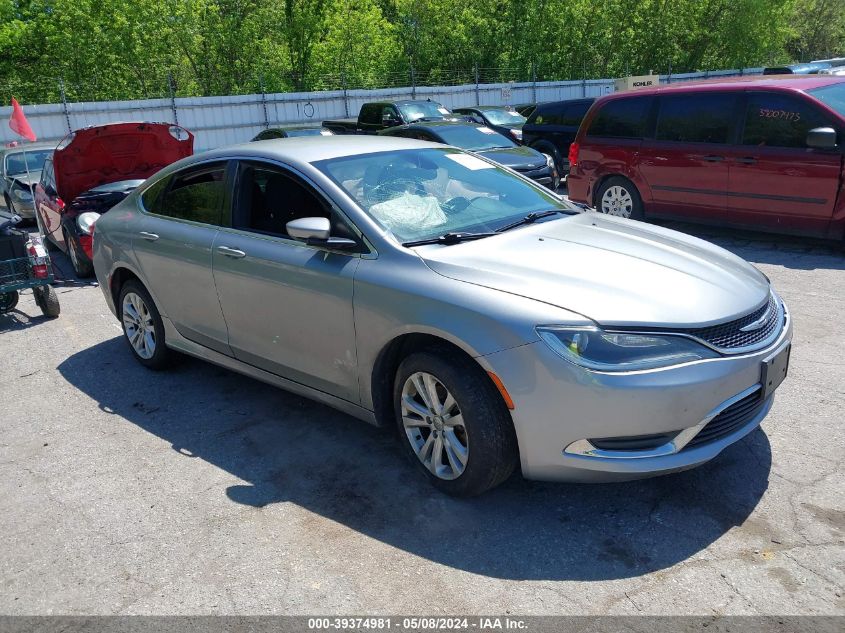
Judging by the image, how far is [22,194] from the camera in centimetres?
1327

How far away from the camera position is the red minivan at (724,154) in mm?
7742

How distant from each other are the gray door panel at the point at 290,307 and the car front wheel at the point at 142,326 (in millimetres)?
1076

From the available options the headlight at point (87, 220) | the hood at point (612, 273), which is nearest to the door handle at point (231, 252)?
the hood at point (612, 273)

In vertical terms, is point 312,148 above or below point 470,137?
above

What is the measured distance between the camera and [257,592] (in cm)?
312

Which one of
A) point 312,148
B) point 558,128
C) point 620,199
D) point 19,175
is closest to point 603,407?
point 312,148

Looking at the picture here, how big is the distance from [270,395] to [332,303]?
1.49m

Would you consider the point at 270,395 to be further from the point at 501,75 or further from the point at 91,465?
the point at 501,75

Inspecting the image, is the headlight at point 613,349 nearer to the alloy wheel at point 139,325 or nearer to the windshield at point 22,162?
the alloy wheel at point 139,325

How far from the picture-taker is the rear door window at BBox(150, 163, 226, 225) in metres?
4.89

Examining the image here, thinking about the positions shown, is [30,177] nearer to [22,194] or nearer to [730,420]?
[22,194]

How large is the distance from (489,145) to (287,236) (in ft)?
28.9

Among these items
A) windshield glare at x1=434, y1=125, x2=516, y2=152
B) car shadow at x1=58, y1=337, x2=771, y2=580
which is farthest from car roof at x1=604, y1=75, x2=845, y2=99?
car shadow at x1=58, y1=337, x2=771, y2=580

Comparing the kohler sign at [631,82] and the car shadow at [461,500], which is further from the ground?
→ the kohler sign at [631,82]
